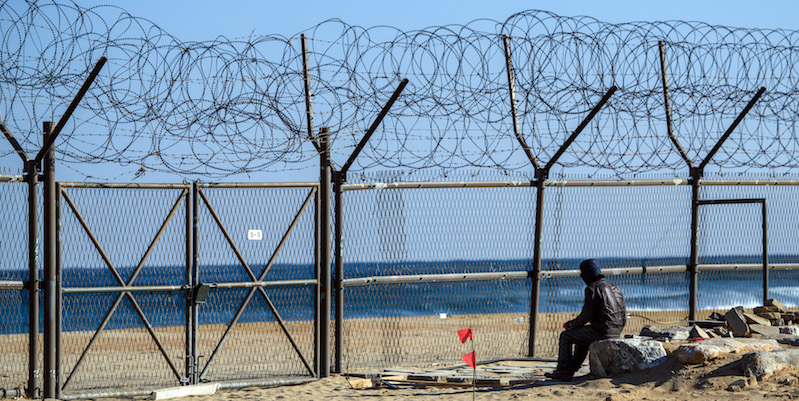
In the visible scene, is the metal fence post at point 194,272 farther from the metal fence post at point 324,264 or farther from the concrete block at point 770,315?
the concrete block at point 770,315

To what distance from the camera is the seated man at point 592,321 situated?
952cm

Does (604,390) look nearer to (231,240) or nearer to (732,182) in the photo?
(231,240)

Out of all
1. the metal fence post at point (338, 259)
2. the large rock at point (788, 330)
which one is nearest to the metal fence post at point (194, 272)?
the metal fence post at point (338, 259)

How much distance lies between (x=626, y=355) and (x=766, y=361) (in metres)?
1.31

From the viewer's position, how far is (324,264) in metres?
10.3

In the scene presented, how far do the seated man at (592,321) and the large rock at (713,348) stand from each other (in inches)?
28.0

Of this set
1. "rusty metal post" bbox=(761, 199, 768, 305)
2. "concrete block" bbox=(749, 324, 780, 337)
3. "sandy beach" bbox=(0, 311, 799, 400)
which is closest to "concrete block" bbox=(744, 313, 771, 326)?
"concrete block" bbox=(749, 324, 780, 337)

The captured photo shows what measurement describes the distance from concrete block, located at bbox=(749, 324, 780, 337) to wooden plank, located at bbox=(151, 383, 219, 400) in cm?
578

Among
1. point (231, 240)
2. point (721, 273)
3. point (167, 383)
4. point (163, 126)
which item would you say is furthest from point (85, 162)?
point (721, 273)

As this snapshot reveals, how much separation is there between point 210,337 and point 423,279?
7.77 m

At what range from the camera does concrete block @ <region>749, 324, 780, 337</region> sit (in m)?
10.4

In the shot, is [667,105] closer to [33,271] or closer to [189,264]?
[189,264]

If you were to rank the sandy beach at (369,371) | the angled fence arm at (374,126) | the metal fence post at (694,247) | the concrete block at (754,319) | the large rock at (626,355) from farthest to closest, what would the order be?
the metal fence post at (694,247)
the concrete block at (754,319)
the angled fence arm at (374,126)
the large rock at (626,355)
the sandy beach at (369,371)

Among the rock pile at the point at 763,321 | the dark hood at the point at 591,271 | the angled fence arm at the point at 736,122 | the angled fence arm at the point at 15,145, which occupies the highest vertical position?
the angled fence arm at the point at 736,122
